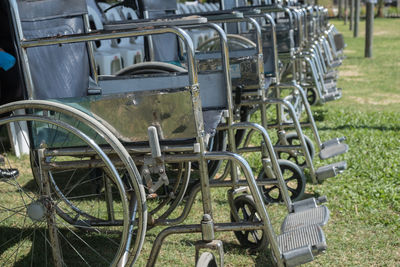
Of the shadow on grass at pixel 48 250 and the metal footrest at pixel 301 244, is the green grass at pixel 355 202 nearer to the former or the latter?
the shadow on grass at pixel 48 250

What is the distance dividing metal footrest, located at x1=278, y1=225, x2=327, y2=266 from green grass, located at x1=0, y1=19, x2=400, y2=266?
477 mm

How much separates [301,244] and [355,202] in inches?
62.1

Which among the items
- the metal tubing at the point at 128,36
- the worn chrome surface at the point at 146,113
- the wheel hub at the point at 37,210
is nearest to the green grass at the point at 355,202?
the wheel hub at the point at 37,210

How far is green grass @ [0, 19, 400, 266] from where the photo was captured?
3.19 meters

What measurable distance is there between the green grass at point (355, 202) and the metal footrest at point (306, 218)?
0.32 metres

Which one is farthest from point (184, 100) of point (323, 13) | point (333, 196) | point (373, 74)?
point (323, 13)

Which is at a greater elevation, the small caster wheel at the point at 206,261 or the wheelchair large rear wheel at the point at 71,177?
the wheelchair large rear wheel at the point at 71,177

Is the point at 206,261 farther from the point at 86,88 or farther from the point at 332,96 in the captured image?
the point at 332,96

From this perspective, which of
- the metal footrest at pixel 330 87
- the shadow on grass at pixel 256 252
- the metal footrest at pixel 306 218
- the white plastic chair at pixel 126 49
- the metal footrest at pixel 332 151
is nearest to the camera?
the metal footrest at pixel 306 218

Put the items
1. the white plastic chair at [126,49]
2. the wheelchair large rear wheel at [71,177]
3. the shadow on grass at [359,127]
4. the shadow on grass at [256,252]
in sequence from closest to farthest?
the wheelchair large rear wheel at [71,177], the shadow on grass at [256,252], the shadow on grass at [359,127], the white plastic chair at [126,49]

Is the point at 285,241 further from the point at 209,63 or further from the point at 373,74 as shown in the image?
the point at 373,74

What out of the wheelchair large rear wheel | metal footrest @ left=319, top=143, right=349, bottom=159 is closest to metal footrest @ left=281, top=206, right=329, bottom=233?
the wheelchair large rear wheel

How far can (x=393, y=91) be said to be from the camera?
859cm

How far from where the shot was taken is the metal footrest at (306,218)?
2816mm
